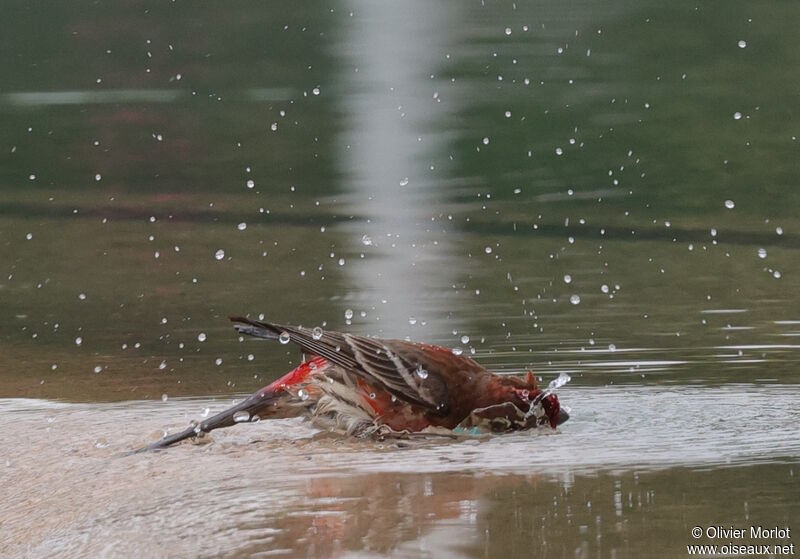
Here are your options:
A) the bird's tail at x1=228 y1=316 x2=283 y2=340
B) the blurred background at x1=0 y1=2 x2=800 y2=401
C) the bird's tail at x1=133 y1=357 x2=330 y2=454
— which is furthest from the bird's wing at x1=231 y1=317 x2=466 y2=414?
the blurred background at x1=0 y1=2 x2=800 y2=401

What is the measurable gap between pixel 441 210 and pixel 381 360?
5.22 m

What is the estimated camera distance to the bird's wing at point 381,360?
5.93m

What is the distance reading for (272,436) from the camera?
6.04 metres

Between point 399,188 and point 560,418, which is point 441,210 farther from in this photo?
point 560,418

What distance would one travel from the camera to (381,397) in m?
6.03

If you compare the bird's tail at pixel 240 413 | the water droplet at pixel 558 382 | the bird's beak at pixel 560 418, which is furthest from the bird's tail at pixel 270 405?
the water droplet at pixel 558 382

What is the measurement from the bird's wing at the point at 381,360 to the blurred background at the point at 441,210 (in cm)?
54

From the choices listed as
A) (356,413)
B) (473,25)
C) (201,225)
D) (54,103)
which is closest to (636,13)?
(473,25)

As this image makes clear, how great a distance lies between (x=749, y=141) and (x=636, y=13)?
5334 mm

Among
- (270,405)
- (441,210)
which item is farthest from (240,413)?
(441,210)

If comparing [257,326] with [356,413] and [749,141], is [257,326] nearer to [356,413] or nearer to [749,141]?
[356,413]

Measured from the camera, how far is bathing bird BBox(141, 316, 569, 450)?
5.93m

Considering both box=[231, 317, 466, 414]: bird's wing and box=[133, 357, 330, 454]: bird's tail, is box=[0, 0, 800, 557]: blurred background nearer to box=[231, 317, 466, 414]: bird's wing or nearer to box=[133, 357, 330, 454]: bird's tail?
box=[133, 357, 330, 454]: bird's tail

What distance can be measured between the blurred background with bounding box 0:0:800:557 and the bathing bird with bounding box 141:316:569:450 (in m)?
0.29
